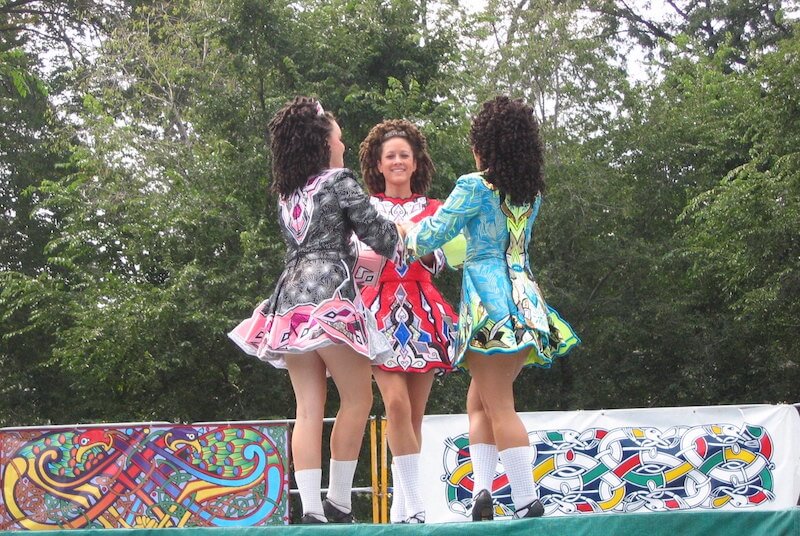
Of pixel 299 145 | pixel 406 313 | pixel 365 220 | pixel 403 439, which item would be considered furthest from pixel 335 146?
pixel 403 439

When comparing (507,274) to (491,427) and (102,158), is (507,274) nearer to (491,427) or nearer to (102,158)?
(491,427)

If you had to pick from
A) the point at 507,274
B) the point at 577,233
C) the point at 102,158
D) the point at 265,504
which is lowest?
the point at 265,504

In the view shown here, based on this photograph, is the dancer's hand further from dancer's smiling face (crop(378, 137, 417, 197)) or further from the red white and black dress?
dancer's smiling face (crop(378, 137, 417, 197))

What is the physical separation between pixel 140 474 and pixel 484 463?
11.3ft

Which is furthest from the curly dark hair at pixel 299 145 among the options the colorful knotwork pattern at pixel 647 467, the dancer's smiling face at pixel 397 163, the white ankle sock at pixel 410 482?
the colorful knotwork pattern at pixel 647 467

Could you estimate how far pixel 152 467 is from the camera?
660 centimetres

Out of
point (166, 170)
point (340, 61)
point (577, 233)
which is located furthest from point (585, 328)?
point (166, 170)

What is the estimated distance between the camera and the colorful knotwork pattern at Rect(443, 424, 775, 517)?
22.1 feet

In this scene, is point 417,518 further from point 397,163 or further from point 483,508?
point 397,163

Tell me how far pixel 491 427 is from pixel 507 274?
583 mm

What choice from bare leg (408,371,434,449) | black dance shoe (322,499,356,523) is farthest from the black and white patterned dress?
black dance shoe (322,499,356,523)

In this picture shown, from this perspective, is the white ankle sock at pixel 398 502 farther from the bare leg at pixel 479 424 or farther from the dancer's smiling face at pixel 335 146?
the dancer's smiling face at pixel 335 146

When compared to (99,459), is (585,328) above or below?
above

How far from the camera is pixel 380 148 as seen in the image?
14.6 feet
